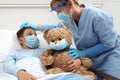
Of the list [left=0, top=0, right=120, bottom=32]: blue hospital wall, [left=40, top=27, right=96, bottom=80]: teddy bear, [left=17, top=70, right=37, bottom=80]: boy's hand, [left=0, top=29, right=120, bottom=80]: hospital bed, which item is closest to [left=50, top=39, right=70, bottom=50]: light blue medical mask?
[left=40, top=27, right=96, bottom=80]: teddy bear

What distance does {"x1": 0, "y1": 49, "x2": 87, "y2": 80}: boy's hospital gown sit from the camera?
1593mm

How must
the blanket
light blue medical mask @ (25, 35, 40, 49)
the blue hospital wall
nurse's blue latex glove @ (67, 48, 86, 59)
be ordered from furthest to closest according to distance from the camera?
the blue hospital wall, light blue medical mask @ (25, 35, 40, 49), nurse's blue latex glove @ (67, 48, 86, 59), the blanket

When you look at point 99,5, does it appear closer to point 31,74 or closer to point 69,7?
point 69,7

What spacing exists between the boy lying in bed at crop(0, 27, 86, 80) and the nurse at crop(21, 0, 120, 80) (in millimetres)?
237

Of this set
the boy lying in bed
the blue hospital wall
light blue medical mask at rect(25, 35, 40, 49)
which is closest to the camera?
the boy lying in bed

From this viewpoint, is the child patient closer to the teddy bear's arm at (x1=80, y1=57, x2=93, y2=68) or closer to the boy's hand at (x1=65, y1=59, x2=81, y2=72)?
the boy's hand at (x1=65, y1=59, x2=81, y2=72)

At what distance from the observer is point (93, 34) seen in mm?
1724

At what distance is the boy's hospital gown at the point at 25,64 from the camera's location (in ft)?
5.23

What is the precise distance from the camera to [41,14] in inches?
96.6

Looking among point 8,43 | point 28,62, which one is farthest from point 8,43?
point 28,62

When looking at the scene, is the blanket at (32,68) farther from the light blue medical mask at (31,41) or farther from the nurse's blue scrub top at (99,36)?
the nurse's blue scrub top at (99,36)

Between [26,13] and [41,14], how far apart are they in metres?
0.16

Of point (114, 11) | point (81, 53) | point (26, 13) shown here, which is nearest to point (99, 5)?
point (114, 11)

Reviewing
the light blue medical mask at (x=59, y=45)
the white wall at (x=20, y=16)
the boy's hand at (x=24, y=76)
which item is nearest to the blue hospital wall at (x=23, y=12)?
the white wall at (x=20, y=16)
